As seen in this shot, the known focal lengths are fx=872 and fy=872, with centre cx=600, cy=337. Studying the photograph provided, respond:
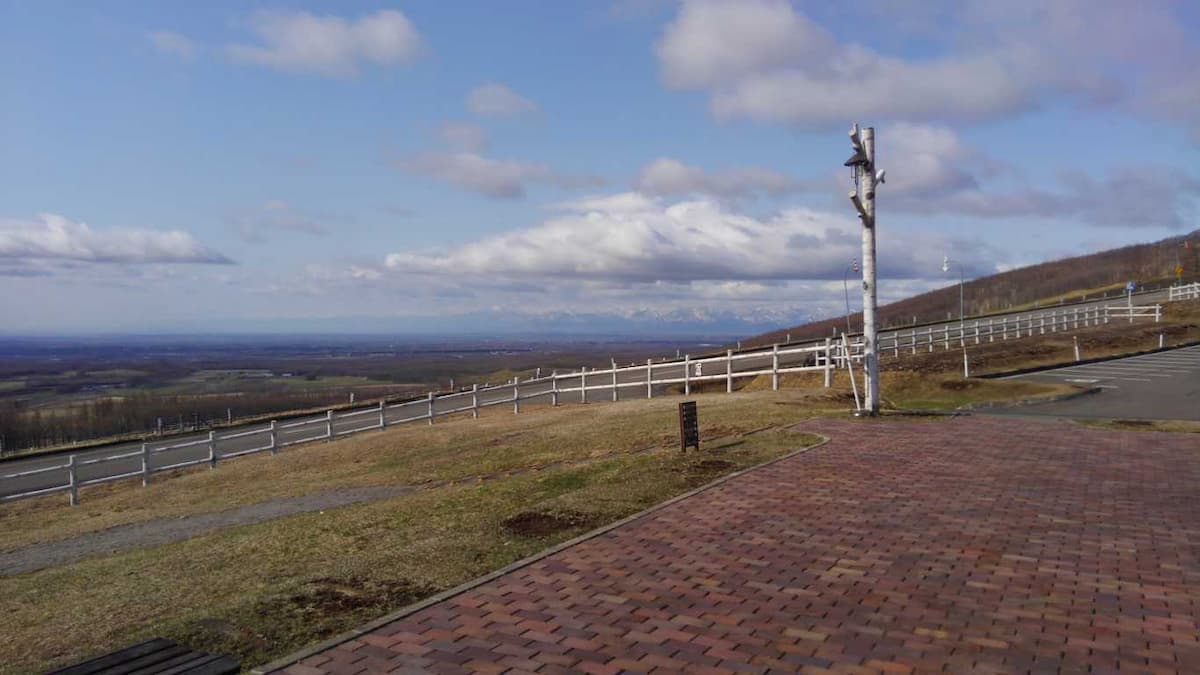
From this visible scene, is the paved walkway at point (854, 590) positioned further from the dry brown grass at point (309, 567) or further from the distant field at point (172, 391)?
the distant field at point (172, 391)

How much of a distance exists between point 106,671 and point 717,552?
4.43 m

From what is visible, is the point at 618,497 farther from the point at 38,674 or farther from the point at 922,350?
the point at 922,350

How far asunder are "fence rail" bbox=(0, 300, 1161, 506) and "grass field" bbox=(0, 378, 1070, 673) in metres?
1.42

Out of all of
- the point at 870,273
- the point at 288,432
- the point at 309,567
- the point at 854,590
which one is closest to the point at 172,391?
the point at 288,432

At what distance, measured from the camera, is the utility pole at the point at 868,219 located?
16.2 meters

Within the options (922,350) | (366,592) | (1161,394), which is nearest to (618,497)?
(366,592)

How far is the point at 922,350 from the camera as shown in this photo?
35250mm

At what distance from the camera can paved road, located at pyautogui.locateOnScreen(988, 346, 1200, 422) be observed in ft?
60.5

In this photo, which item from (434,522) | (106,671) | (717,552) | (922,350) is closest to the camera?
(106,671)

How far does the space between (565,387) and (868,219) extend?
22.7 meters

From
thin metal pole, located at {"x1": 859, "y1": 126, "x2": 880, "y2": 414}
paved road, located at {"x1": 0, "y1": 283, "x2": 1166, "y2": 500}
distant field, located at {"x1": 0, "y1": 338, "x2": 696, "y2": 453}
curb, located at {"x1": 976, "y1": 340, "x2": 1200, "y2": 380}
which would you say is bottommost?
distant field, located at {"x1": 0, "y1": 338, "x2": 696, "y2": 453}

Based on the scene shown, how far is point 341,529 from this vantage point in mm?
9492

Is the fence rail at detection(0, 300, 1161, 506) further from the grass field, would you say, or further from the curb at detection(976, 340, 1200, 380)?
the curb at detection(976, 340, 1200, 380)

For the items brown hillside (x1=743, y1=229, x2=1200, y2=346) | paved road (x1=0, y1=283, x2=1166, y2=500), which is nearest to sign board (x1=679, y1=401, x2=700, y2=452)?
paved road (x1=0, y1=283, x2=1166, y2=500)
